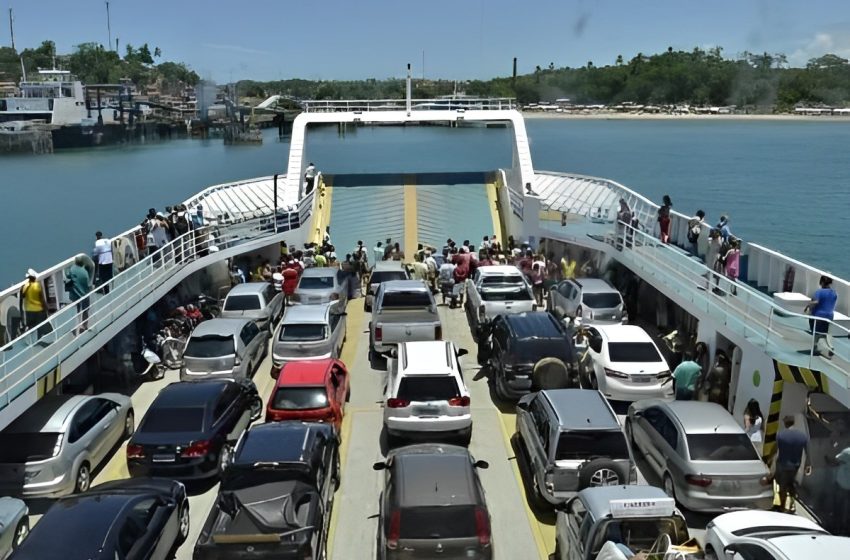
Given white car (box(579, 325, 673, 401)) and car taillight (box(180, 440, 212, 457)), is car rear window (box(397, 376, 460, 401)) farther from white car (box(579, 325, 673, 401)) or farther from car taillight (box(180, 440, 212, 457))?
white car (box(579, 325, 673, 401))

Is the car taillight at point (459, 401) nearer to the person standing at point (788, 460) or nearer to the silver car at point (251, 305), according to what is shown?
the person standing at point (788, 460)

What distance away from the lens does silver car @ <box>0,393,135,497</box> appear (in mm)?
10547

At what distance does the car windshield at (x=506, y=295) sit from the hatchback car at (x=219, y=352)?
575cm

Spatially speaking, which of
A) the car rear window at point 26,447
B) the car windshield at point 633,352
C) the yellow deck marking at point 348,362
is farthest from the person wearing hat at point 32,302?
the car windshield at point 633,352

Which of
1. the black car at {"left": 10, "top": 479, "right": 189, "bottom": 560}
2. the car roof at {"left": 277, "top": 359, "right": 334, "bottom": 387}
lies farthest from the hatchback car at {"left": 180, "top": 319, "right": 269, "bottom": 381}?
the black car at {"left": 10, "top": 479, "right": 189, "bottom": 560}

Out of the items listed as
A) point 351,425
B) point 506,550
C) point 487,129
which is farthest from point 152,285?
point 487,129

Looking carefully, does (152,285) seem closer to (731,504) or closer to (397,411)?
(397,411)

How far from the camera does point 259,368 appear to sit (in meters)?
17.3

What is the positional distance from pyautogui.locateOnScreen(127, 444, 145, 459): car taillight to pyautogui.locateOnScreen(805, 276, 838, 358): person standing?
31.0 feet

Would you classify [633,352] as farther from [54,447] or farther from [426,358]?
A: [54,447]

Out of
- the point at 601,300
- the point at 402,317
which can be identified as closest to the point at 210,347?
the point at 402,317

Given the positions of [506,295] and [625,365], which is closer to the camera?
[625,365]

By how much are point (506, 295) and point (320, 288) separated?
4790mm

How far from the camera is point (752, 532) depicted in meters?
8.20
